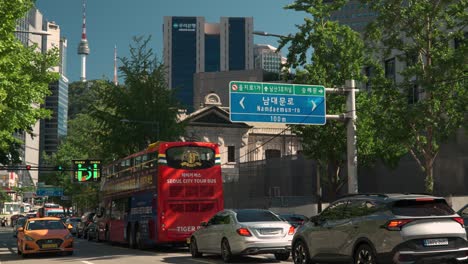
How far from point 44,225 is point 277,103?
1028cm

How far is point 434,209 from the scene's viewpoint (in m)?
11.7

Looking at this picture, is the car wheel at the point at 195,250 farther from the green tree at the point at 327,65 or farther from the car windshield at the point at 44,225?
the green tree at the point at 327,65

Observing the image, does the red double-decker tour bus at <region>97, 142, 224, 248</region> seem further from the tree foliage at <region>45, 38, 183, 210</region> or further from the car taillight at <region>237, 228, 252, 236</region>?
the tree foliage at <region>45, 38, 183, 210</region>

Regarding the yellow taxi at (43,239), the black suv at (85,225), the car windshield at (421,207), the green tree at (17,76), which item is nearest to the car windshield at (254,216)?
the car windshield at (421,207)

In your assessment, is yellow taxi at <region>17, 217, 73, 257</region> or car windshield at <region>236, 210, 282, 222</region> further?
yellow taxi at <region>17, 217, 73, 257</region>

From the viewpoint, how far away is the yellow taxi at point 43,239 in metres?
21.5

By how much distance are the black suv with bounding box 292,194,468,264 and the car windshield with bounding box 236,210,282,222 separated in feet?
14.5

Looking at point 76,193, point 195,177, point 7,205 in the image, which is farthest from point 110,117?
point 7,205

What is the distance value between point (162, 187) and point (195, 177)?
1351 mm

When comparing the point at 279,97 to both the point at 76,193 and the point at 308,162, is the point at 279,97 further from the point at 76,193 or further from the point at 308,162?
the point at 76,193

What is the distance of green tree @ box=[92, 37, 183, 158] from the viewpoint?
138 ft

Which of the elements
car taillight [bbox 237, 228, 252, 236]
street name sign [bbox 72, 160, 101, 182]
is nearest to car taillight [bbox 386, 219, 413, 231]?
car taillight [bbox 237, 228, 252, 236]

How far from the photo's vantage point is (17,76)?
23359 mm

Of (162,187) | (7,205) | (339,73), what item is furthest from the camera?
(7,205)
